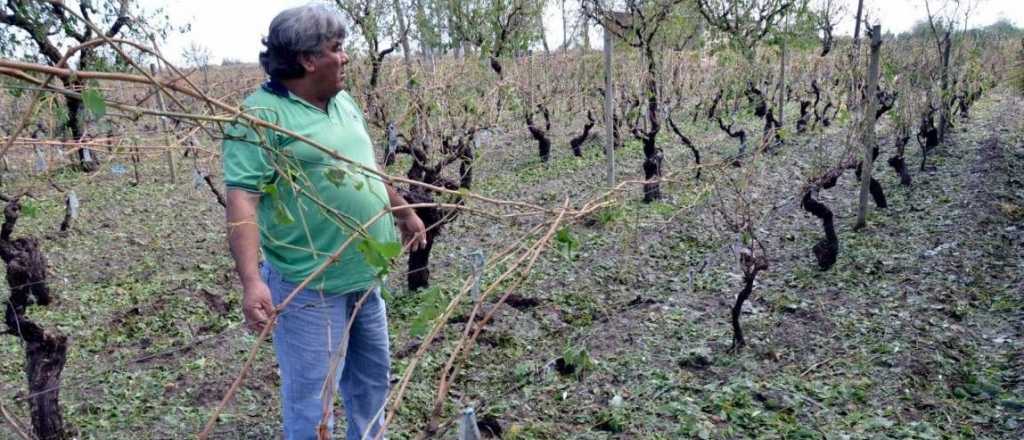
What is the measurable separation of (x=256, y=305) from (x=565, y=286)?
3.40m

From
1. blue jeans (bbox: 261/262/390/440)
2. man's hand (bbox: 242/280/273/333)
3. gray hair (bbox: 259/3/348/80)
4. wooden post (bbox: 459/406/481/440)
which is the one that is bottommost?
wooden post (bbox: 459/406/481/440)

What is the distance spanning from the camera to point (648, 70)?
31.2 feet

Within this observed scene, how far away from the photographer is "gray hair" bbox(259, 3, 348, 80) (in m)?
1.86

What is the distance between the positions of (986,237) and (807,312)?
238cm

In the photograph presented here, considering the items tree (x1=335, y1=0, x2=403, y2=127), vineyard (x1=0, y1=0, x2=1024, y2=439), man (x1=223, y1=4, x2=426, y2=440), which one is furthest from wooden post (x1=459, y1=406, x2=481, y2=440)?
tree (x1=335, y1=0, x2=403, y2=127)

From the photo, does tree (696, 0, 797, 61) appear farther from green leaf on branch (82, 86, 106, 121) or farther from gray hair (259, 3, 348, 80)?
green leaf on branch (82, 86, 106, 121)

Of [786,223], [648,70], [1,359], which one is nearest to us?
[1,359]

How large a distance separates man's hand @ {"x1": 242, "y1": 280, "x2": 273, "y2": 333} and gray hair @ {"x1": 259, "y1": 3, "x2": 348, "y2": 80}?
0.61 meters

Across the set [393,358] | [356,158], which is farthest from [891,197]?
[356,158]

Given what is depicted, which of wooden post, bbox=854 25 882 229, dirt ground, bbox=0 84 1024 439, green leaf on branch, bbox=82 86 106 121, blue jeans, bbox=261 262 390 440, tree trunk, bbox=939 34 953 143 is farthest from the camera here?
tree trunk, bbox=939 34 953 143

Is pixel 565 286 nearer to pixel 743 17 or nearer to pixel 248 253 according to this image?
pixel 248 253

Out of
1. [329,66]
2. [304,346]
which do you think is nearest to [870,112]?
[329,66]

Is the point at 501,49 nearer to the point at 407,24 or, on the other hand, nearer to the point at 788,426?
the point at 407,24

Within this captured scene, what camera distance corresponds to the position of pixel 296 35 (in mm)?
1857
